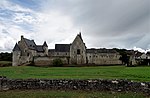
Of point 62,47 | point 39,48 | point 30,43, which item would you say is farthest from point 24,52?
point 62,47

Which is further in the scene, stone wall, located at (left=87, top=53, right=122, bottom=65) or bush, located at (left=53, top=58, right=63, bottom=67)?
stone wall, located at (left=87, top=53, right=122, bottom=65)

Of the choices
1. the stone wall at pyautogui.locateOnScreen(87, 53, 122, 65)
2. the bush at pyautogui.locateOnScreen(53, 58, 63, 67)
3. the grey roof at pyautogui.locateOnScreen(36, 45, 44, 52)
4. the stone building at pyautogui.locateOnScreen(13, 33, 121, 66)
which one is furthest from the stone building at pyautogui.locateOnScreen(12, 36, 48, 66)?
the stone wall at pyautogui.locateOnScreen(87, 53, 122, 65)

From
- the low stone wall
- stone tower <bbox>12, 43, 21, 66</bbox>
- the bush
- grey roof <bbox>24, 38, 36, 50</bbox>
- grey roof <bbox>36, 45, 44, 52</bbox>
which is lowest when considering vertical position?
the low stone wall

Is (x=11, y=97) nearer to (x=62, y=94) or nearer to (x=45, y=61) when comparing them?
(x=62, y=94)

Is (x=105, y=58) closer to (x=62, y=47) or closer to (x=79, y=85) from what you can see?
(x=62, y=47)

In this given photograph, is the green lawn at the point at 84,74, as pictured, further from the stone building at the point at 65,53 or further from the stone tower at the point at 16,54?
the stone tower at the point at 16,54

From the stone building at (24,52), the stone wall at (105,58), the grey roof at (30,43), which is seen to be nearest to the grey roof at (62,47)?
the stone building at (24,52)

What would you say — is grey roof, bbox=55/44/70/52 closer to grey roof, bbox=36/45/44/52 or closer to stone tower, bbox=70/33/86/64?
grey roof, bbox=36/45/44/52

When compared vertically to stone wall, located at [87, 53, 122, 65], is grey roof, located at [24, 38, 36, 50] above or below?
above

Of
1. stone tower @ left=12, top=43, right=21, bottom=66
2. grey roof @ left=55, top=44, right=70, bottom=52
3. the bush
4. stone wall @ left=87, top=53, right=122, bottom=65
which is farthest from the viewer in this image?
grey roof @ left=55, top=44, right=70, bottom=52

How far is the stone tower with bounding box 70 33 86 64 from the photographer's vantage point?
3893 inches

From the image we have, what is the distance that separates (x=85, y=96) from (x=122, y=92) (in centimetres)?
351

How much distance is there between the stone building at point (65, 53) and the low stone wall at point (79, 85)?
7048 centimetres

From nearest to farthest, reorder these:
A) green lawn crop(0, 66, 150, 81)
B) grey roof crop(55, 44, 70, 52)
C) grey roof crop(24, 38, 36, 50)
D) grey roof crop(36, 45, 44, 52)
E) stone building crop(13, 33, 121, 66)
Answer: green lawn crop(0, 66, 150, 81) < stone building crop(13, 33, 121, 66) < grey roof crop(24, 38, 36, 50) < grey roof crop(36, 45, 44, 52) < grey roof crop(55, 44, 70, 52)
